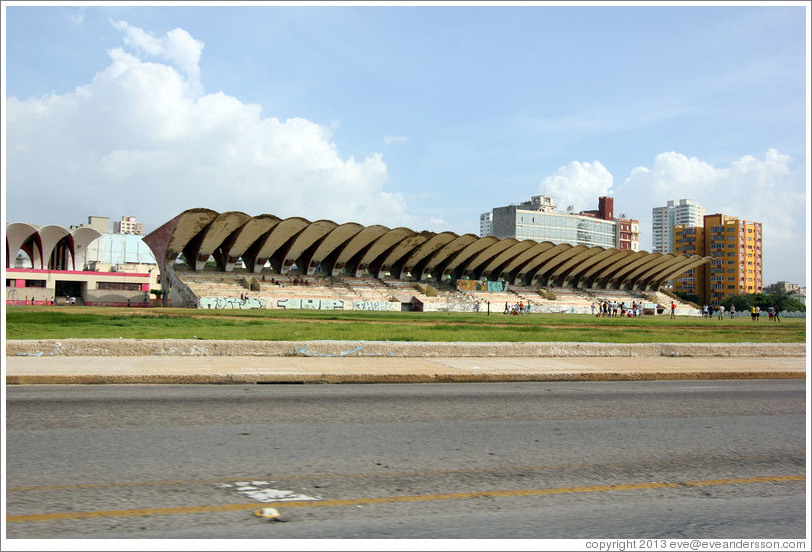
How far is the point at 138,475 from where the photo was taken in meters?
5.34

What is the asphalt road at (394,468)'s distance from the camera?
14.5 ft

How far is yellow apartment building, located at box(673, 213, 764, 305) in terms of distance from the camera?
169 m

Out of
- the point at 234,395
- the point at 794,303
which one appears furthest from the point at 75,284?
the point at 794,303

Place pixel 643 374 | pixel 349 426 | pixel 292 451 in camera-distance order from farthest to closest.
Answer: pixel 643 374 → pixel 349 426 → pixel 292 451

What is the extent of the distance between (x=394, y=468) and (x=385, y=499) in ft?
2.88

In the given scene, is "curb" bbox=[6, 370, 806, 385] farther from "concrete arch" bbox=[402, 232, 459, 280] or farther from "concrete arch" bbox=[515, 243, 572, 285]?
"concrete arch" bbox=[515, 243, 572, 285]

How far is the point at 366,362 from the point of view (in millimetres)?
14852

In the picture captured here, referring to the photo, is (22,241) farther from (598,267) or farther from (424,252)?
(598,267)

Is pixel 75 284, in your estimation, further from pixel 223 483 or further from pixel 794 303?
pixel 794 303

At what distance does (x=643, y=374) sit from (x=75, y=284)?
91.1 metres

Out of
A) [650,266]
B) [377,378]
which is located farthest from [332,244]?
[377,378]

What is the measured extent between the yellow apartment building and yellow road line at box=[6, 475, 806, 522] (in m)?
175

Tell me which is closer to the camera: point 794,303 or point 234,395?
point 234,395

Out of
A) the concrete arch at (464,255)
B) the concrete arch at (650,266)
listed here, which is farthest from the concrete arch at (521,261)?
the concrete arch at (650,266)
